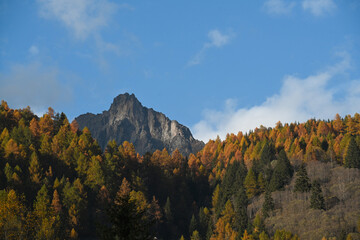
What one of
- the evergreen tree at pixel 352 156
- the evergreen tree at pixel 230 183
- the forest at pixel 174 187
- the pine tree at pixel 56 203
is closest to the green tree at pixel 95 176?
the forest at pixel 174 187

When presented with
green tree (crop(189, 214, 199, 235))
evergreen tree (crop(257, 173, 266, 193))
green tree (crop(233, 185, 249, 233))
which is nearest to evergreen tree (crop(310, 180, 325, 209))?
green tree (crop(233, 185, 249, 233))

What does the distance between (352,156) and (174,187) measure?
175ft

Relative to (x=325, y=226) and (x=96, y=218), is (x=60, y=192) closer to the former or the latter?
(x=96, y=218)

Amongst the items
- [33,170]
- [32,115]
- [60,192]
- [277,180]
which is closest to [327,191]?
[277,180]

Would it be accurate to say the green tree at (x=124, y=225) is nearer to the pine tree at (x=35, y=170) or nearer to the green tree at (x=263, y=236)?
the green tree at (x=263, y=236)

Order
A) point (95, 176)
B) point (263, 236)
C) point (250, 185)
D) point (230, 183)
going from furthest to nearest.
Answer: point (230, 183), point (250, 185), point (95, 176), point (263, 236)

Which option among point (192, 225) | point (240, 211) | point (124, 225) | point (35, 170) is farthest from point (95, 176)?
point (124, 225)

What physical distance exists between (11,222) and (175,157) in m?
86.2

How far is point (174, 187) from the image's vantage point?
421 feet

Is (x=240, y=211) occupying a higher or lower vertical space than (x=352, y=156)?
lower

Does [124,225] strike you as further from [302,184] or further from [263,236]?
[302,184]

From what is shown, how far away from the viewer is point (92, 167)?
10781cm

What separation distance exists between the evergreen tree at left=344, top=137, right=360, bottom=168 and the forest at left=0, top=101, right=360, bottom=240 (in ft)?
0.86

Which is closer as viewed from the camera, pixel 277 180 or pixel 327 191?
pixel 327 191
